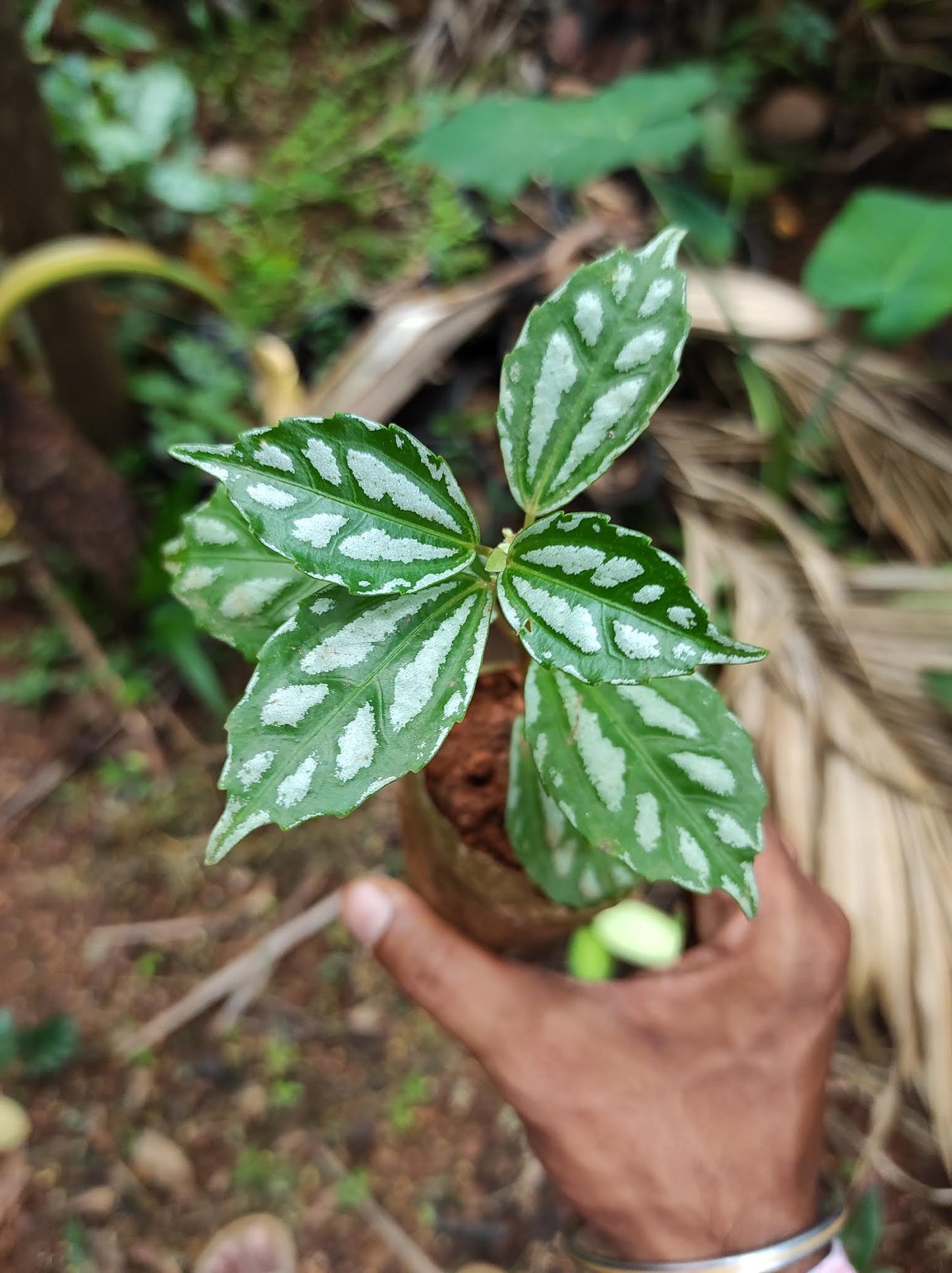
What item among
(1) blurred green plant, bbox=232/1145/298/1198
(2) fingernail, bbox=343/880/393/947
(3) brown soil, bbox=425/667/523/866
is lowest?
(1) blurred green plant, bbox=232/1145/298/1198

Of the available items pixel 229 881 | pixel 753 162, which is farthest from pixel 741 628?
pixel 753 162

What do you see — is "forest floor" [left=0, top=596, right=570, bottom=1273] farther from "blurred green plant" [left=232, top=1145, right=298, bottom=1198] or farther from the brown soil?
the brown soil

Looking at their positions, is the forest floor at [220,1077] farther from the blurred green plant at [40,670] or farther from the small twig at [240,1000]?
the blurred green plant at [40,670]

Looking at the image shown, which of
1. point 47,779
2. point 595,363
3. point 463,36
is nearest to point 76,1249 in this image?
point 47,779

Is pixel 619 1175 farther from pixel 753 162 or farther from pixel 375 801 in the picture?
pixel 753 162

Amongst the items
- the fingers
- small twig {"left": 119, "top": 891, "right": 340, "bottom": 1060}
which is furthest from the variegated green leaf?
small twig {"left": 119, "top": 891, "right": 340, "bottom": 1060}

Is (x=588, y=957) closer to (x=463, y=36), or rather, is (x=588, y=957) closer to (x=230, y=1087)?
(x=230, y=1087)

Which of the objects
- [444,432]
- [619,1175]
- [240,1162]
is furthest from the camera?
[444,432]
